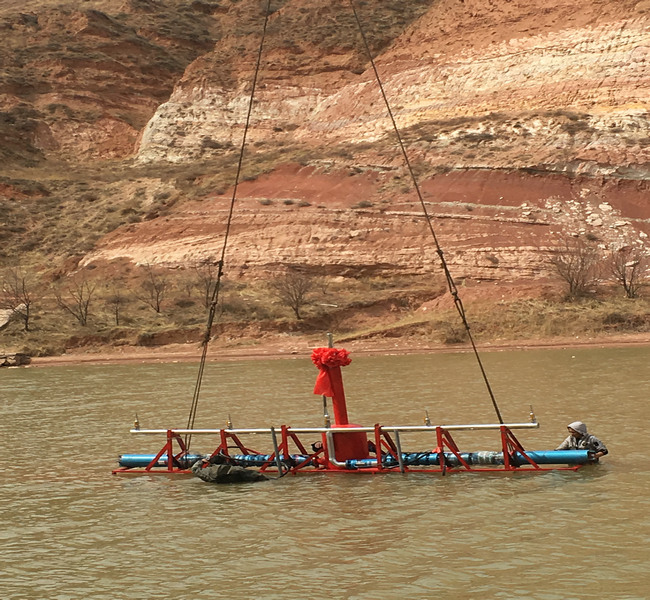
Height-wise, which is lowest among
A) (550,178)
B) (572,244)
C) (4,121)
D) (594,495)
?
(594,495)

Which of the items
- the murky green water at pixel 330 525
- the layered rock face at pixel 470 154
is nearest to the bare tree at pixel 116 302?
the layered rock face at pixel 470 154

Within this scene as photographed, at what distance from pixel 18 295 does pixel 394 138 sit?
21.2 meters

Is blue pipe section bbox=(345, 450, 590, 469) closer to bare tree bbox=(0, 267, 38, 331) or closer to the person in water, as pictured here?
the person in water

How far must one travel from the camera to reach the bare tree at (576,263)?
36.1 m

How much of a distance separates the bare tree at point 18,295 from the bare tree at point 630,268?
2473cm

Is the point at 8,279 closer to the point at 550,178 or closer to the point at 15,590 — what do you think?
the point at 550,178

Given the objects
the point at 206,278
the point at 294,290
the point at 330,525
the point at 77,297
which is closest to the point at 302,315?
the point at 294,290

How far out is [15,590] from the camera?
8555 mm

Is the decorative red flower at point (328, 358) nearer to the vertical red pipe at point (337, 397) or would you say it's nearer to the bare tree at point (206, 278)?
the vertical red pipe at point (337, 397)

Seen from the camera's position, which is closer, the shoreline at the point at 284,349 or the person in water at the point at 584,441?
the person in water at the point at 584,441

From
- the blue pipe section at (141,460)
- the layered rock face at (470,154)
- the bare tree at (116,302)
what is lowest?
the blue pipe section at (141,460)

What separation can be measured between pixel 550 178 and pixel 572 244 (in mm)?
4647

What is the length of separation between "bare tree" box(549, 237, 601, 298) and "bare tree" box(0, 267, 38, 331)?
22444 millimetres

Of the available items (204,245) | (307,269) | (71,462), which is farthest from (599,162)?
(71,462)
